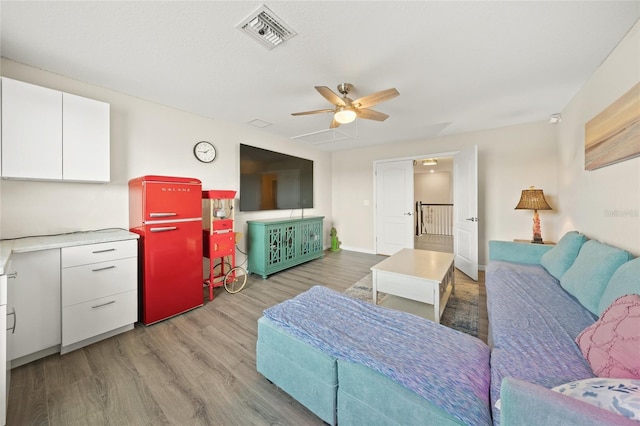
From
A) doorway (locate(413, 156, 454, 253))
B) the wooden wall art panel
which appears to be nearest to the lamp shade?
the wooden wall art panel

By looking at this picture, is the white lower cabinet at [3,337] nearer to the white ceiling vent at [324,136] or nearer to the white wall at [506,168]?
the white ceiling vent at [324,136]

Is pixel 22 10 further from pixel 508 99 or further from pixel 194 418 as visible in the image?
pixel 508 99

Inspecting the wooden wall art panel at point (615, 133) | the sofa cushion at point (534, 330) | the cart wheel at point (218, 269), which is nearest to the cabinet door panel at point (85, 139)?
the cart wheel at point (218, 269)

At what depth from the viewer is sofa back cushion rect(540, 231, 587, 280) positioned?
202 cm

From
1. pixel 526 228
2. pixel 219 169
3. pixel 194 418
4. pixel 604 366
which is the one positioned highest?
pixel 219 169

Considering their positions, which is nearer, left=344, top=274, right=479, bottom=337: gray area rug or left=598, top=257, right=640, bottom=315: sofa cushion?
left=598, top=257, right=640, bottom=315: sofa cushion

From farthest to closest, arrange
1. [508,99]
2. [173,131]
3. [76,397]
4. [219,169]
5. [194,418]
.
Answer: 1. [219,169]
2. [173,131]
3. [508,99]
4. [76,397]
5. [194,418]

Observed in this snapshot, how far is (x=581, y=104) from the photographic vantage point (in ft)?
8.14

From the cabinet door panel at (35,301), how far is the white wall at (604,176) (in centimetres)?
428

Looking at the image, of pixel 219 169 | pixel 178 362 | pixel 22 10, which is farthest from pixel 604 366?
pixel 219 169

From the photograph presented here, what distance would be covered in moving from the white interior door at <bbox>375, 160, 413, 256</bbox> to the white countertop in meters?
4.34

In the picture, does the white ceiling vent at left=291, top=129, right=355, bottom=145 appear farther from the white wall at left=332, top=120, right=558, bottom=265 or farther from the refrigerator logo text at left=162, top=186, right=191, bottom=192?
the refrigerator logo text at left=162, top=186, right=191, bottom=192

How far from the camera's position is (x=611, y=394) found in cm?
66

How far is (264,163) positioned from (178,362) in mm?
3037
